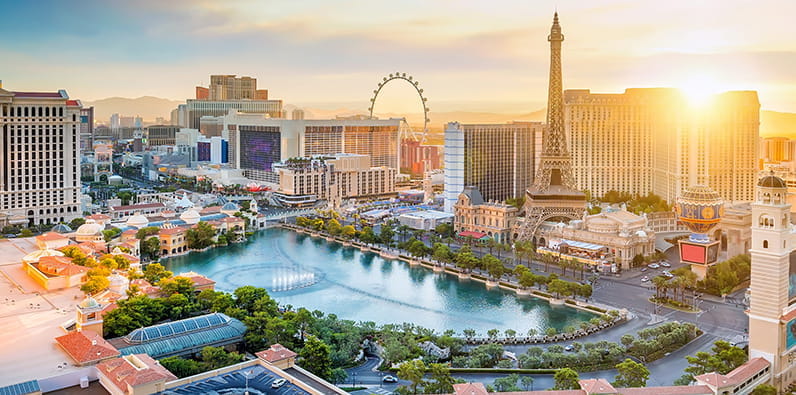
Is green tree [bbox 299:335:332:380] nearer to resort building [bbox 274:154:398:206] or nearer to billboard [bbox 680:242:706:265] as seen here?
billboard [bbox 680:242:706:265]

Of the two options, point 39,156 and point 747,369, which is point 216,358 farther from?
point 39,156

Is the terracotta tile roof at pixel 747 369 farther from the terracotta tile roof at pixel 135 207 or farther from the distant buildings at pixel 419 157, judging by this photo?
the distant buildings at pixel 419 157

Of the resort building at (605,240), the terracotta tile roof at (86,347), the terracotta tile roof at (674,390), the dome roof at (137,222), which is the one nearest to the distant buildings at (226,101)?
the dome roof at (137,222)

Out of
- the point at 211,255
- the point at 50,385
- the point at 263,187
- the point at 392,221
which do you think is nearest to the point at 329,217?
the point at 392,221

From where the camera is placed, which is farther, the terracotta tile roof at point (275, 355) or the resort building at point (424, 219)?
the resort building at point (424, 219)

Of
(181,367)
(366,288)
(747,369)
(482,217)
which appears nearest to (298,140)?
(482,217)

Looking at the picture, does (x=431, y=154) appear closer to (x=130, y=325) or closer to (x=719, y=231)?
(x=719, y=231)
